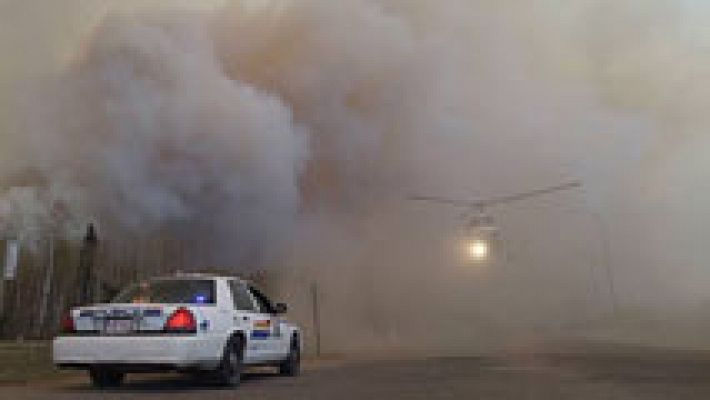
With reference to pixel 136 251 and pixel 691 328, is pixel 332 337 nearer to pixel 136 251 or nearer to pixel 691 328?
pixel 136 251

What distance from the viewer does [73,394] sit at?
7934 millimetres

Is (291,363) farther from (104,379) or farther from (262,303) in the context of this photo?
(104,379)

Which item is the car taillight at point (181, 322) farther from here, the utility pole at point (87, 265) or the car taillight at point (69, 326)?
the utility pole at point (87, 265)

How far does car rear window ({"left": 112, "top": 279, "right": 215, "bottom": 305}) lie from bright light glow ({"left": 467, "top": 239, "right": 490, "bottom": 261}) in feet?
85.9

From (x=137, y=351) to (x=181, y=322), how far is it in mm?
519

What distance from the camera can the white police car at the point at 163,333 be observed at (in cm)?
817

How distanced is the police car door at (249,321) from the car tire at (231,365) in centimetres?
19

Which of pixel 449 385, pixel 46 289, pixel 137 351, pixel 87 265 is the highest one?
pixel 87 265

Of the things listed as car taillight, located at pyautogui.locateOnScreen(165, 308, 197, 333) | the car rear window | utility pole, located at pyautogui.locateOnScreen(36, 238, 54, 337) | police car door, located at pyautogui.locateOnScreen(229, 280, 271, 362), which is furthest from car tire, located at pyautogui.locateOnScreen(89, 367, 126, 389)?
utility pole, located at pyautogui.locateOnScreen(36, 238, 54, 337)

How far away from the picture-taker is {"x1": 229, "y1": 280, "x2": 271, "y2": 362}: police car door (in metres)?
9.48

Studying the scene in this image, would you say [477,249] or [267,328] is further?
[477,249]

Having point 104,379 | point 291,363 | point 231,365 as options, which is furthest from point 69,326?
point 291,363

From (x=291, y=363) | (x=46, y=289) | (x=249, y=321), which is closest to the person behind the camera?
(x=249, y=321)

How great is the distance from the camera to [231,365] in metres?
8.92
